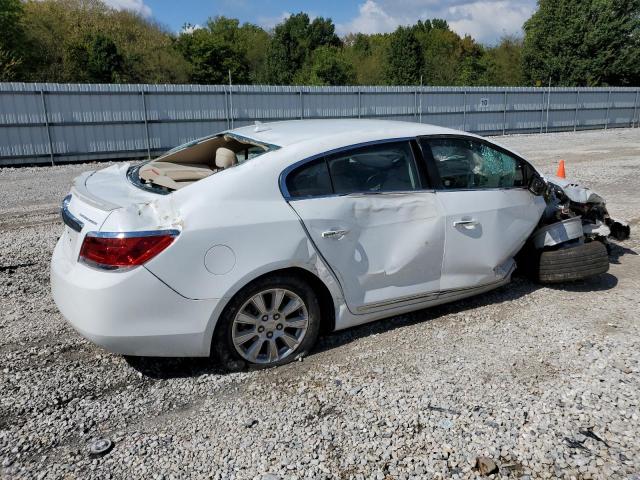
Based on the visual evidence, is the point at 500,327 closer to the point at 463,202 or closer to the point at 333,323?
the point at 463,202

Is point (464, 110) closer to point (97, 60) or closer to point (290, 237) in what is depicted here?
point (290, 237)

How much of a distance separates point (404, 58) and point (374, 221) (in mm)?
47266

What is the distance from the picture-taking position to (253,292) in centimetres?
329

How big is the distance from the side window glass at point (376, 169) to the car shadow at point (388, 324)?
1064 mm

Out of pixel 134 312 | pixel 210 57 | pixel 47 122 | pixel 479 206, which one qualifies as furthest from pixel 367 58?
pixel 134 312

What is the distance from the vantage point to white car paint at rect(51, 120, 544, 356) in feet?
9.98

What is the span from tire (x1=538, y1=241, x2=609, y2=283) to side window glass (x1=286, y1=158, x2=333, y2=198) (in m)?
2.18

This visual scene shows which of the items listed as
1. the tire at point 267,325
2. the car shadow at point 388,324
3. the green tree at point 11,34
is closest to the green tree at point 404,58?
the green tree at point 11,34

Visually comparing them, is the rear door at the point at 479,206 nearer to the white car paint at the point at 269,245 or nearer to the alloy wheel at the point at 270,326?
the white car paint at the point at 269,245

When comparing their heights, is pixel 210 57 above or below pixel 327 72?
above

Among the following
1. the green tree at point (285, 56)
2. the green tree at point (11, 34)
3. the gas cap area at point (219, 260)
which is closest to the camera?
the gas cap area at point (219, 260)

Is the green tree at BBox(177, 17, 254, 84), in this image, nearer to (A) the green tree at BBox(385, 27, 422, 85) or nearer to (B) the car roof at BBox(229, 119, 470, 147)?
(A) the green tree at BBox(385, 27, 422, 85)

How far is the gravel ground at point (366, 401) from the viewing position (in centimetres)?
264

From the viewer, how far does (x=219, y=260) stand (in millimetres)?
3125
